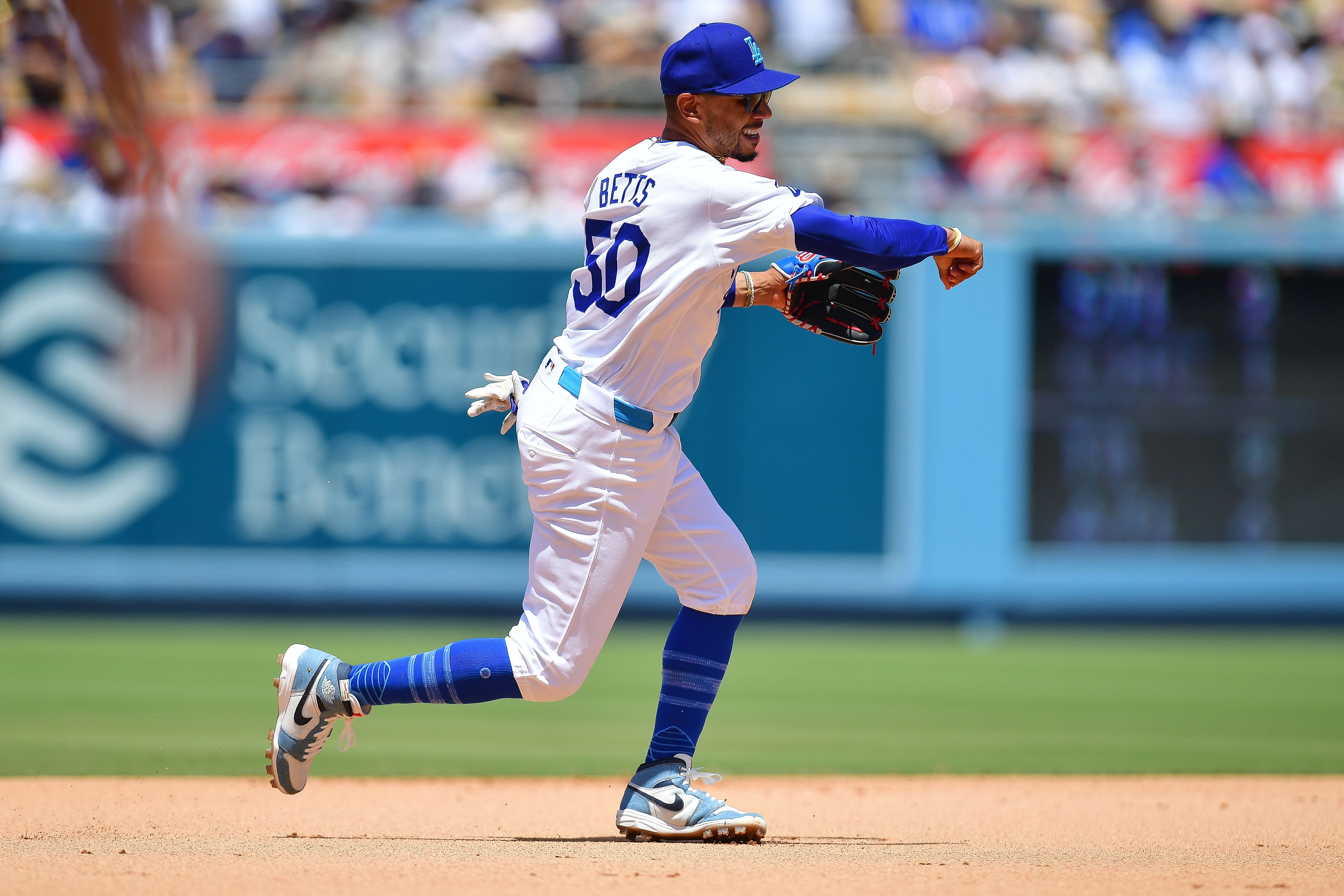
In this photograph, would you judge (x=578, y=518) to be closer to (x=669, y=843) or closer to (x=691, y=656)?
(x=691, y=656)

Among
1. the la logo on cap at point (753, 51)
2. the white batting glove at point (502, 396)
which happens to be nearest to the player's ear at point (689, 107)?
the la logo on cap at point (753, 51)

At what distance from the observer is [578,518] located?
408 centimetres

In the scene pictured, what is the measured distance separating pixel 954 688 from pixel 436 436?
3.98m

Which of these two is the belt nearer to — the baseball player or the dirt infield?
the baseball player

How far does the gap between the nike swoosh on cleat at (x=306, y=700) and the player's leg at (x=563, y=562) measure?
0.32 feet

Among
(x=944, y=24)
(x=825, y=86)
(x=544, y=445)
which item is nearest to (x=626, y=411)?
(x=544, y=445)

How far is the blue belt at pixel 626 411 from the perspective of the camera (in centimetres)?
407

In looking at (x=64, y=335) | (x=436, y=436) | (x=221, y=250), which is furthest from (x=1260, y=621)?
(x=64, y=335)

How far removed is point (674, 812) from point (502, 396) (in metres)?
1.15

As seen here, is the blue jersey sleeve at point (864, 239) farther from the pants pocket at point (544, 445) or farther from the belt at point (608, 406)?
the pants pocket at point (544, 445)

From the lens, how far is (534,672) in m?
4.04

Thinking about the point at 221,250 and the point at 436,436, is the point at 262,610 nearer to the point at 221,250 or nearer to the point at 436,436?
the point at 436,436

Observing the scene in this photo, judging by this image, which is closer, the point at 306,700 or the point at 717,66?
the point at 717,66

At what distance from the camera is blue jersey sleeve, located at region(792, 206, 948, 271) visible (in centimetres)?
392
